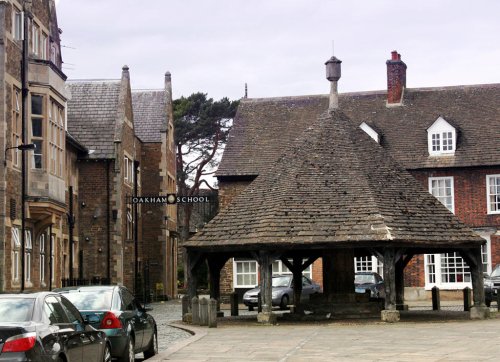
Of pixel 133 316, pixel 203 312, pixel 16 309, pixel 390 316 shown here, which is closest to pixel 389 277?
pixel 390 316

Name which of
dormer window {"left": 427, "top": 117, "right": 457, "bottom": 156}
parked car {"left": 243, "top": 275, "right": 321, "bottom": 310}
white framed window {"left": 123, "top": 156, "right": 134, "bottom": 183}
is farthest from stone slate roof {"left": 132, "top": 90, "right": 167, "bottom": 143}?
parked car {"left": 243, "top": 275, "right": 321, "bottom": 310}

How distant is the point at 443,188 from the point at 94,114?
1677cm

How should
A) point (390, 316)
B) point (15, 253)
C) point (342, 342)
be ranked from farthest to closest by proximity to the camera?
point (15, 253) → point (390, 316) → point (342, 342)

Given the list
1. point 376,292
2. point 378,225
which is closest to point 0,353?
point 378,225

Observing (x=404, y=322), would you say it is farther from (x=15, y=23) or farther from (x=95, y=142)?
(x=95, y=142)

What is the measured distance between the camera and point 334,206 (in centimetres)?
2800

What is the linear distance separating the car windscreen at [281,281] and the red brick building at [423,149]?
5235mm

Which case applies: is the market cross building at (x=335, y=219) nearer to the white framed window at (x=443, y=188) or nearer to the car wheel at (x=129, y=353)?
the car wheel at (x=129, y=353)

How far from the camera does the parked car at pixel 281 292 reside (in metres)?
37.4

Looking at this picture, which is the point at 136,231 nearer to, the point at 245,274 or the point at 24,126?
the point at 245,274

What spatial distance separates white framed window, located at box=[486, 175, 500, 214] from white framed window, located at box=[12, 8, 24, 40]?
23048 mm

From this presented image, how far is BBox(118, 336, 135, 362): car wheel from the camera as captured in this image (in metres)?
15.5

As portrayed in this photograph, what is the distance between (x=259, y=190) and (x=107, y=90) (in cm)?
1863

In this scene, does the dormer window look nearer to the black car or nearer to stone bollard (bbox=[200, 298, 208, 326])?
stone bollard (bbox=[200, 298, 208, 326])
